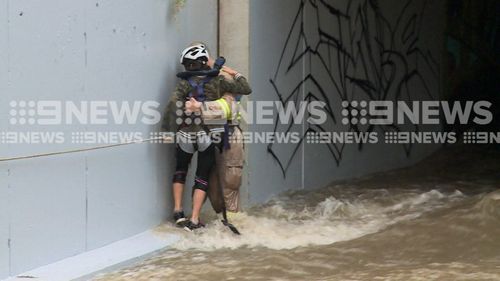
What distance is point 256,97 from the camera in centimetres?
775

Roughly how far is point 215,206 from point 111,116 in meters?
1.49

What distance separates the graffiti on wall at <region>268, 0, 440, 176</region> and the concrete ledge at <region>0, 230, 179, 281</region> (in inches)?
93.8

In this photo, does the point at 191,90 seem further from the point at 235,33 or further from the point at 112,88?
the point at 235,33

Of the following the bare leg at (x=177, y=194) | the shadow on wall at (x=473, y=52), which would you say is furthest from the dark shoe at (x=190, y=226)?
the shadow on wall at (x=473, y=52)

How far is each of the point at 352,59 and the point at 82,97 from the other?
5.49m

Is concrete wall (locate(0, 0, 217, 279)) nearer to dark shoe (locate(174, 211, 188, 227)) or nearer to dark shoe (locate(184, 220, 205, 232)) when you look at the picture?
dark shoe (locate(174, 211, 188, 227))

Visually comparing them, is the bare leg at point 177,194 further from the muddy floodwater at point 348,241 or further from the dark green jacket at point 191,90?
the dark green jacket at point 191,90

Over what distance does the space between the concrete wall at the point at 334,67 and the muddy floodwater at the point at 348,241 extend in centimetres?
49

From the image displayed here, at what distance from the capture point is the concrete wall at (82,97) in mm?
4895

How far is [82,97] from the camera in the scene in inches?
220

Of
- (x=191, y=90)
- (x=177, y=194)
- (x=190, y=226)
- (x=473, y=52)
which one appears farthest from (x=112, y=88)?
(x=473, y=52)

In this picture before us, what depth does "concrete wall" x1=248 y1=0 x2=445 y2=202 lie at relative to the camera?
8.01m

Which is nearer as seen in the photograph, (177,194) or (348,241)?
(348,241)

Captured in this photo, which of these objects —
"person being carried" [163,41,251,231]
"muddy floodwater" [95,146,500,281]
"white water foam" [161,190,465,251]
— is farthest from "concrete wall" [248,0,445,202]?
"person being carried" [163,41,251,231]
